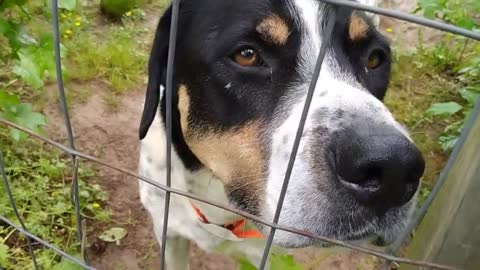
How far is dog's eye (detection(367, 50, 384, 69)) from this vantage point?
182 centimetres

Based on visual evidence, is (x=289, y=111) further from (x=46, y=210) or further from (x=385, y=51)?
(x=46, y=210)

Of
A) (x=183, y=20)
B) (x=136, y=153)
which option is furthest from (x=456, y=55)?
(x=183, y=20)

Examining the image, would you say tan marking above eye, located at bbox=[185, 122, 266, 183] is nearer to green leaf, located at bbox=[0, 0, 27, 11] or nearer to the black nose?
the black nose

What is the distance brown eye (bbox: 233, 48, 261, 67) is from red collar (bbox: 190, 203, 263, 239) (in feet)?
2.04

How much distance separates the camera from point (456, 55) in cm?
380

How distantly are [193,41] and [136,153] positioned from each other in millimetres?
1490

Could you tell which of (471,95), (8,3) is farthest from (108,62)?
(471,95)

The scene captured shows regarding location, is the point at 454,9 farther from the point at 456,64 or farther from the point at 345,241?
the point at 345,241

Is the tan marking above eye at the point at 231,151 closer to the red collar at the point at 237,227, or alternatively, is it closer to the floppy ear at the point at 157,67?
the floppy ear at the point at 157,67

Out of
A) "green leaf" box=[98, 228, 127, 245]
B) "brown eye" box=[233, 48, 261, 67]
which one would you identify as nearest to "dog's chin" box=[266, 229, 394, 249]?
"brown eye" box=[233, 48, 261, 67]

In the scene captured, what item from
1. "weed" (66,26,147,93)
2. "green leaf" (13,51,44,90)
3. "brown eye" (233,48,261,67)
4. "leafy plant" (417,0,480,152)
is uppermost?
"brown eye" (233,48,261,67)

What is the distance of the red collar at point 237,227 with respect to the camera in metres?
2.02

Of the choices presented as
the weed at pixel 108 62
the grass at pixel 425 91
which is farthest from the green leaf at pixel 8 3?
the grass at pixel 425 91

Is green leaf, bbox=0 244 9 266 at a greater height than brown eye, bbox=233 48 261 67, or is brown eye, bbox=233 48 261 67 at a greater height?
brown eye, bbox=233 48 261 67
